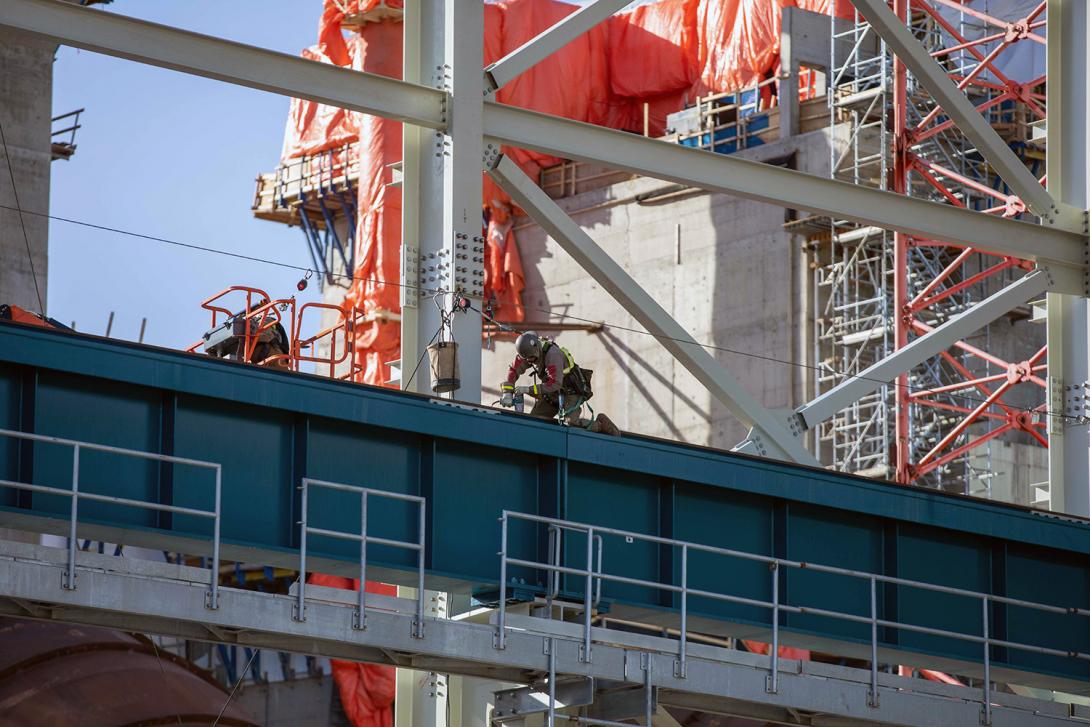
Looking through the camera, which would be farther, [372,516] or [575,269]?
[575,269]

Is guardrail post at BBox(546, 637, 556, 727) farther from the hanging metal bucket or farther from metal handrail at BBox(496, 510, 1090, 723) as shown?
the hanging metal bucket

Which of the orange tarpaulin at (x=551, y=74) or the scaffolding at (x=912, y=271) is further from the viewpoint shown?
the orange tarpaulin at (x=551, y=74)

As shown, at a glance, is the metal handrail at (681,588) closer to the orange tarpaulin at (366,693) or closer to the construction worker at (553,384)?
the construction worker at (553,384)

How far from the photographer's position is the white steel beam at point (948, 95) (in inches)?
1149

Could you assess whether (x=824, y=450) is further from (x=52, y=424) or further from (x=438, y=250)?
(x=52, y=424)

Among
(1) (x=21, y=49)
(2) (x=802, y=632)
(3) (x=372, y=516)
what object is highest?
(1) (x=21, y=49)

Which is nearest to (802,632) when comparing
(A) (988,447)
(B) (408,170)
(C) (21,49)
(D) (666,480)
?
(D) (666,480)

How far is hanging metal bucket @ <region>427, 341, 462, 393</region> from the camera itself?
24047 mm

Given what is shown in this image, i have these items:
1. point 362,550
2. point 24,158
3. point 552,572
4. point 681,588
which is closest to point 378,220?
point 24,158

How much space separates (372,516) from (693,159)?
24.8 ft

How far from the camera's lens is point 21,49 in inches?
1677

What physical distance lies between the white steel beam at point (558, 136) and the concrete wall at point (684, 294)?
17.2m

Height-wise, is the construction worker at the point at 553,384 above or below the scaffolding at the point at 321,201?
below

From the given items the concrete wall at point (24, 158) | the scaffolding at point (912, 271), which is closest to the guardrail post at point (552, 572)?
the scaffolding at point (912, 271)
